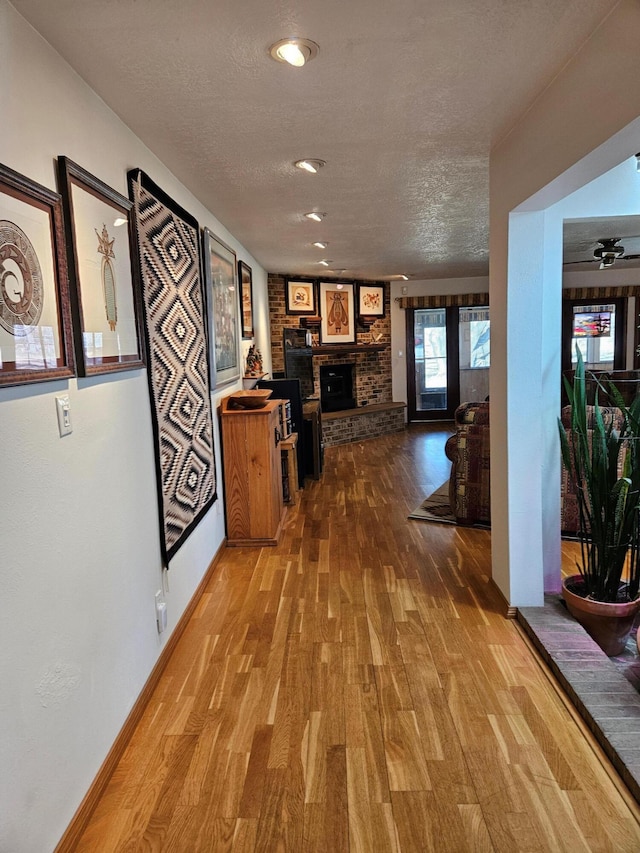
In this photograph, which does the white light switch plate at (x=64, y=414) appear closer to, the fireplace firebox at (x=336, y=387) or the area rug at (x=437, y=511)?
the area rug at (x=437, y=511)

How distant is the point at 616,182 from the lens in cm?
299

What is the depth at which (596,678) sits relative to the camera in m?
2.17

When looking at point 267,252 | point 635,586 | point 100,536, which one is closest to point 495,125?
point 635,586

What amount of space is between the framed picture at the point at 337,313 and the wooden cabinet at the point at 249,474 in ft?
13.1

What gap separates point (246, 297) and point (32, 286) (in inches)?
145

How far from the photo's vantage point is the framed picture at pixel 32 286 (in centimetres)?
133

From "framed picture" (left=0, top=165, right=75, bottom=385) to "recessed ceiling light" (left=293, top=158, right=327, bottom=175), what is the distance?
1448 mm

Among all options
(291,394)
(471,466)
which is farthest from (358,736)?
(291,394)

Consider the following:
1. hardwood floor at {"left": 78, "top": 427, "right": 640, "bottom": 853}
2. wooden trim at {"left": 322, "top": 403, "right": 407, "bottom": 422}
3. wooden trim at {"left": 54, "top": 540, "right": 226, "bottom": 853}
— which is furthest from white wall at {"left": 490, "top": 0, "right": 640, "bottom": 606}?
wooden trim at {"left": 322, "top": 403, "right": 407, "bottom": 422}

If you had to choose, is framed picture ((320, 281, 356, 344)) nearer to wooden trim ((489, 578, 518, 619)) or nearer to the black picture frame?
the black picture frame

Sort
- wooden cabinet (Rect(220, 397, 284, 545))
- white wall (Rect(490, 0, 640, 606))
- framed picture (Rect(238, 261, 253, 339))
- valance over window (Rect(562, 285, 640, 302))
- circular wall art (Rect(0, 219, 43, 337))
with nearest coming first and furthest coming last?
circular wall art (Rect(0, 219, 43, 337)), white wall (Rect(490, 0, 640, 606)), wooden cabinet (Rect(220, 397, 284, 545)), framed picture (Rect(238, 261, 253, 339)), valance over window (Rect(562, 285, 640, 302))

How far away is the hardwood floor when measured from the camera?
5.24 feet

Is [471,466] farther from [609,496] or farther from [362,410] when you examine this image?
[362,410]

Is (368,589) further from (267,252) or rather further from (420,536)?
(267,252)
